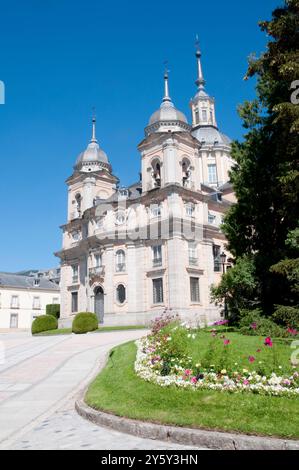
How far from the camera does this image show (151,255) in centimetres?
3806

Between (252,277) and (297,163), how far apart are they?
5.49 meters

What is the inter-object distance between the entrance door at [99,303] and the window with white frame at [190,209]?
12.2 m

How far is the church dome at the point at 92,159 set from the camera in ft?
162

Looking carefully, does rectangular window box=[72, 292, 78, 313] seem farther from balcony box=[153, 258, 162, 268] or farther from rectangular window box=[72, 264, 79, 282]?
balcony box=[153, 258, 162, 268]

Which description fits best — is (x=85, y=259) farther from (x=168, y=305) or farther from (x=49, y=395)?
(x=49, y=395)

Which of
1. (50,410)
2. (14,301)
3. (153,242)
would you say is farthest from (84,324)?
(14,301)

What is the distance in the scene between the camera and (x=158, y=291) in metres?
36.8

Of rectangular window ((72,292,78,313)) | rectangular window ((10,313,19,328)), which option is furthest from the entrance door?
rectangular window ((10,313,19,328))

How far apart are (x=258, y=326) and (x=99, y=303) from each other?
27.8 meters

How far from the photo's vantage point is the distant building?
61625 mm

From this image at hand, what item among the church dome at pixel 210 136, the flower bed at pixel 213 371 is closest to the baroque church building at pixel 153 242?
the church dome at pixel 210 136

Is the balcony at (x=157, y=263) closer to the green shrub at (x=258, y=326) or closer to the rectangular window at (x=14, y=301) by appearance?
the green shrub at (x=258, y=326)

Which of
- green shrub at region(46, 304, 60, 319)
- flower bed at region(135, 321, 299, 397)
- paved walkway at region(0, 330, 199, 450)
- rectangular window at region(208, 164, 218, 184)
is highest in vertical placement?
rectangular window at region(208, 164, 218, 184)

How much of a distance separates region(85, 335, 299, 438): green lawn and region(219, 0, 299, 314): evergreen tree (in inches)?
299
